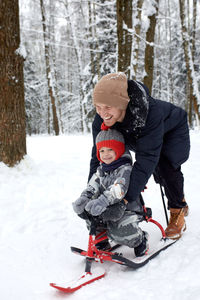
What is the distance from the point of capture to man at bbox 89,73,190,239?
2148 mm

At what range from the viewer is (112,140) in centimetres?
239

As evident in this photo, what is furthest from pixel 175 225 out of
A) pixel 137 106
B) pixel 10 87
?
pixel 10 87

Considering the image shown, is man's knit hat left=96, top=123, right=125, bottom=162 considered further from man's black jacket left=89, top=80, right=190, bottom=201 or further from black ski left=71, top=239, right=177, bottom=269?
black ski left=71, top=239, right=177, bottom=269

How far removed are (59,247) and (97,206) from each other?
1015 mm

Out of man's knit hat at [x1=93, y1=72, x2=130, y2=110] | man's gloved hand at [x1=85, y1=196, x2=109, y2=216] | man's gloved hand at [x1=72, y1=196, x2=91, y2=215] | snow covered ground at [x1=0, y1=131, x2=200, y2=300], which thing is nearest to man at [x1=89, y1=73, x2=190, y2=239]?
man's knit hat at [x1=93, y1=72, x2=130, y2=110]

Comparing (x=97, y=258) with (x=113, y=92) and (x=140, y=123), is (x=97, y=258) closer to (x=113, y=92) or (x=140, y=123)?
(x=140, y=123)

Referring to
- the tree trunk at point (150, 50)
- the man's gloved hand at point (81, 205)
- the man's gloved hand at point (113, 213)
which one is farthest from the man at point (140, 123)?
the tree trunk at point (150, 50)

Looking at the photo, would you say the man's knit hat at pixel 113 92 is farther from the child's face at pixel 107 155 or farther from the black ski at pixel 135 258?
the black ski at pixel 135 258

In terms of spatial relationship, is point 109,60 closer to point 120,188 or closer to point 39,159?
point 39,159

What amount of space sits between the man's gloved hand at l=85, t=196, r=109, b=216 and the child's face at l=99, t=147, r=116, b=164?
1.38 ft

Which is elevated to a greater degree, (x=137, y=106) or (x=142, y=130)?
(x=137, y=106)

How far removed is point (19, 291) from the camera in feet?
6.57

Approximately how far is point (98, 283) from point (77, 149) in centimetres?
566

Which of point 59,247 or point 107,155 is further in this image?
point 59,247
